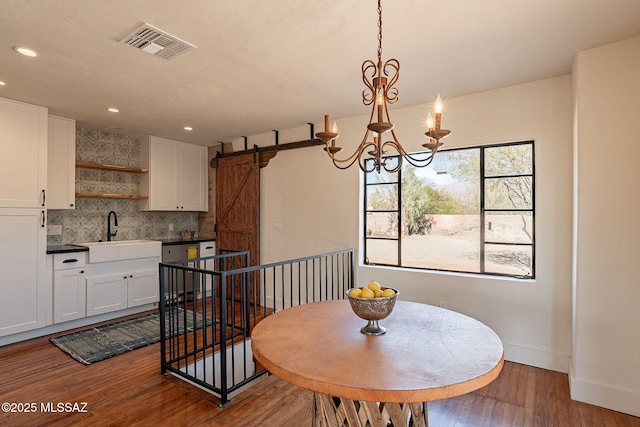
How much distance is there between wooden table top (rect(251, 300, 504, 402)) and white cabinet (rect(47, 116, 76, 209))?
12.1 ft

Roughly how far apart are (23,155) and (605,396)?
18.4ft

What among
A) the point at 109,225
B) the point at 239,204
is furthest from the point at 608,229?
the point at 109,225

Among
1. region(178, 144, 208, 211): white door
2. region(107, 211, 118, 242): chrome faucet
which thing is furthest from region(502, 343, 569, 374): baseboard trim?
region(107, 211, 118, 242): chrome faucet

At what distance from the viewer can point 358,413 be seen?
1.58 metres

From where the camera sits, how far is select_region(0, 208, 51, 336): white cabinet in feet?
11.0

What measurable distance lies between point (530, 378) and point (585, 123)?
2051 millimetres

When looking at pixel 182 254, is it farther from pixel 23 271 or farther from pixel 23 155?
pixel 23 155

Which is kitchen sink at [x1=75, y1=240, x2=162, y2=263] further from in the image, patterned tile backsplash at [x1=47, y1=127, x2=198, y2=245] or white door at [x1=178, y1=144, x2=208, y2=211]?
white door at [x1=178, y1=144, x2=208, y2=211]

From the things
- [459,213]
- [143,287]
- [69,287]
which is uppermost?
[459,213]

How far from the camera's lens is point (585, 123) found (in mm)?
2395

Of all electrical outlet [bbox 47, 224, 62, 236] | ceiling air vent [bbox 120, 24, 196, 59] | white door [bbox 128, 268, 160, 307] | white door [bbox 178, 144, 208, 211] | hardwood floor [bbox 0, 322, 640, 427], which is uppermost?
ceiling air vent [bbox 120, 24, 196, 59]

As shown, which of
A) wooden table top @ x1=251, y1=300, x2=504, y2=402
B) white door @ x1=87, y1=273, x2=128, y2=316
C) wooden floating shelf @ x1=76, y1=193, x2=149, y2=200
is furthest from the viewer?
wooden floating shelf @ x1=76, y1=193, x2=149, y2=200

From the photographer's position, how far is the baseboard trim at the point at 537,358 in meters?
2.80

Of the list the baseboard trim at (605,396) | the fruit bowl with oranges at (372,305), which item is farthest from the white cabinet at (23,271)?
the baseboard trim at (605,396)
